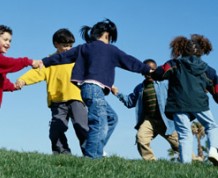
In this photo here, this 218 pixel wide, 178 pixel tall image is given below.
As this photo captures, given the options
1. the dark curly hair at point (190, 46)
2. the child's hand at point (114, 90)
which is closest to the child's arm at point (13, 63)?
the child's hand at point (114, 90)

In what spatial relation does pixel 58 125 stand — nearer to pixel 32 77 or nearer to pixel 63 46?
pixel 32 77

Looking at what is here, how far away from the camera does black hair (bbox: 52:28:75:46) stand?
10.2 m

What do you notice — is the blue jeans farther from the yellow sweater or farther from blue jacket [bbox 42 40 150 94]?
the yellow sweater

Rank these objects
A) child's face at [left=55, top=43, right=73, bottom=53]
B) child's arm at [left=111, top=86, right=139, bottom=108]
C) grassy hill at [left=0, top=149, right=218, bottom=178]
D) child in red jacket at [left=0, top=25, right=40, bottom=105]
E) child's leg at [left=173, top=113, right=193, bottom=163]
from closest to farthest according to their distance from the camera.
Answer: grassy hill at [left=0, top=149, right=218, bottom=178], child's leg at [left=173, top=113, right=193, bottom=163], child in red jacket at [left=0, top=25, right=40, bottom=105], child's face at [left=55, top=43, right=73, bottom=53], child's arm at [left=111, top=86, right=139, bottom=108]

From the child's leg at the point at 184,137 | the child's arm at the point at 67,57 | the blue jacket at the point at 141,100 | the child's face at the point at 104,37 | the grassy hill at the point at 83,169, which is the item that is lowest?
the grassy hill at the point at 83,169

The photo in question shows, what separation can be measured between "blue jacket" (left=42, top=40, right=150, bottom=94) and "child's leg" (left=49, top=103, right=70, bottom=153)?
5.74ft

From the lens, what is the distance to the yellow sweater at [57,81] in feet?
33.0

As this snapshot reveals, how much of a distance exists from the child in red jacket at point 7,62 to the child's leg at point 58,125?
1.21 meters

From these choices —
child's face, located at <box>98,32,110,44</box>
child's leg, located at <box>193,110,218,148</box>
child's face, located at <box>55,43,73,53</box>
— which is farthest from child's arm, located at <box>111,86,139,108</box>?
child's leg, located at <box>193,110,218,148</box>

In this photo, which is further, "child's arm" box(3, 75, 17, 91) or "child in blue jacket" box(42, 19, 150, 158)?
"child's arm" box(3, 75, 17, 91)

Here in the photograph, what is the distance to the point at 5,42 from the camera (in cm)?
888

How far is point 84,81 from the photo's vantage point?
26.4 ft

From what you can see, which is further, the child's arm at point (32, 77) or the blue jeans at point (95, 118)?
the child's arm at point (32, 77)

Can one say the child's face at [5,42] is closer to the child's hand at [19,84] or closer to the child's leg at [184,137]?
the child's hand at [19,84]
